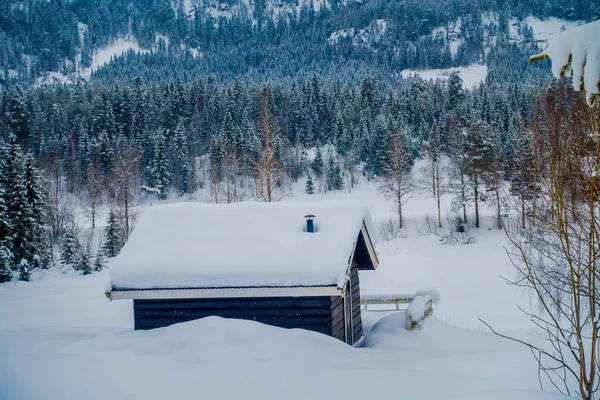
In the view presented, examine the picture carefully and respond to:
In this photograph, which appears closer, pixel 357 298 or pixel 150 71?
pixel 357 298

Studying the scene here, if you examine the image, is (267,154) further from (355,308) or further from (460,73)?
(460,73)

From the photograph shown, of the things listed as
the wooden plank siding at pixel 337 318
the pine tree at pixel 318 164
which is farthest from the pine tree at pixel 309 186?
the wooden plank siding at pixel 337 318

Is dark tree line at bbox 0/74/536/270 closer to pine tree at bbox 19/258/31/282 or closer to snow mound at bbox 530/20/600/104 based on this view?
pine tree at bbox 19/258/31/282

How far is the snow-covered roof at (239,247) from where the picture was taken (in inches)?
280

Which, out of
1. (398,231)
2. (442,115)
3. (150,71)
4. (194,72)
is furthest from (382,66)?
(398,231)

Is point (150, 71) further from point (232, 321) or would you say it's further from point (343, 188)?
point (232, 321)

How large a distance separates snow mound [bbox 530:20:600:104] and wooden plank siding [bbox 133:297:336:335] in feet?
17.3

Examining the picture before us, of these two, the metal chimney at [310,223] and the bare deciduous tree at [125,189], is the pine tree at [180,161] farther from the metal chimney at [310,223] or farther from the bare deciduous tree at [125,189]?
the metal chimney at [310,223]

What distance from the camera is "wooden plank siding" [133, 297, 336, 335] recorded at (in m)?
7.39

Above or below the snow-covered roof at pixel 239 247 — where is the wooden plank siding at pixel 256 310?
below

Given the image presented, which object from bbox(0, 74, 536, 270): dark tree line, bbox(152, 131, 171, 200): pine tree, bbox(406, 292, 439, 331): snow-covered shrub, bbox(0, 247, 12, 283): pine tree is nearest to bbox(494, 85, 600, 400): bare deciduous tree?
bbox(406, 292, 439, 331): snow-covered shrub

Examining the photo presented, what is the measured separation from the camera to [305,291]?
275 inches

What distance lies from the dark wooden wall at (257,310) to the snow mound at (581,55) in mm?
5252

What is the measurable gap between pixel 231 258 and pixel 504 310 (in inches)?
506
